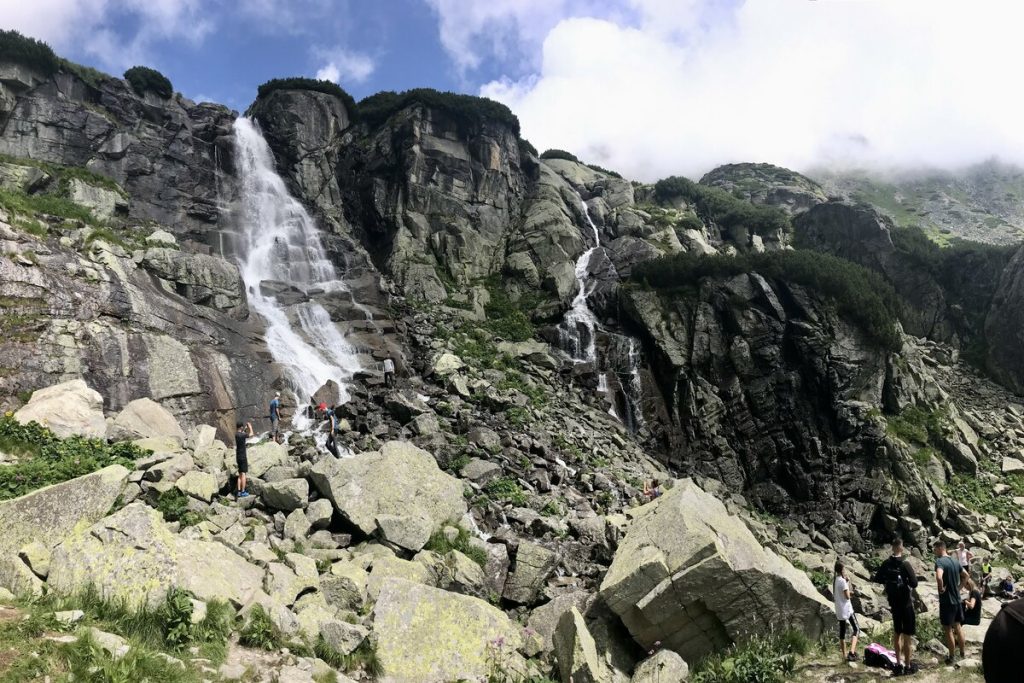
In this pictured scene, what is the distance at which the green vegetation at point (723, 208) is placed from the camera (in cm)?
6319

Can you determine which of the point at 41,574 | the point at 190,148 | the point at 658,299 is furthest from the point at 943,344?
the point at 190,148

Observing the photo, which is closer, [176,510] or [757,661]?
[757,661]

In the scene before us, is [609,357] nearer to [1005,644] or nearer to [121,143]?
[1005,644]

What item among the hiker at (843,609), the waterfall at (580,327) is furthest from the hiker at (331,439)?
the waterfall at (580,327)

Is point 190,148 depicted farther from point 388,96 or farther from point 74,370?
point 74,370

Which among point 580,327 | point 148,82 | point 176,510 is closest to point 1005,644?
point 176,510

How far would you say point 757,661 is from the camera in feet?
26.4

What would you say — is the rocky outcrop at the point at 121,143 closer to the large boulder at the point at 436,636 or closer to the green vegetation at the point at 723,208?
the large boulder at the point at 436,636

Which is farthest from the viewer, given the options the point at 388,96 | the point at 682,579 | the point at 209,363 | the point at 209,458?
the point at 388,96

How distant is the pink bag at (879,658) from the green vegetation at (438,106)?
58.1 meters

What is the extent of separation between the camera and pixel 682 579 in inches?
355

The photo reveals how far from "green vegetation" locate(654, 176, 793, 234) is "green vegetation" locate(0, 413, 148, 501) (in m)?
65.2

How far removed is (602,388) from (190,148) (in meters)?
42.3

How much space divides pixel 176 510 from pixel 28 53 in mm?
52251
